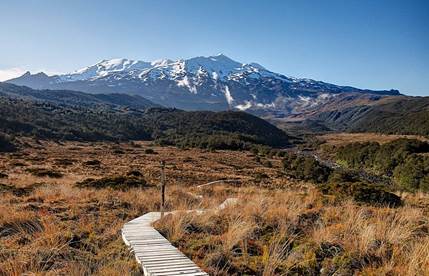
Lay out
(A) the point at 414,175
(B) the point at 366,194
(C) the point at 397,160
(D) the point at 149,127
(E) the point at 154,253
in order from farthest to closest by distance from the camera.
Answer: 1. (D) the point at 149,127
2. (C) the point at 397,160
3. (A) the point at 414,175
4. (B) the point at 366,194
5. (E) the point at 154,253

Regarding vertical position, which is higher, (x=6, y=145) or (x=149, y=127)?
(x=6, y=145)

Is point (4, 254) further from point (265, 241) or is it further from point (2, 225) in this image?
point (265, 241)

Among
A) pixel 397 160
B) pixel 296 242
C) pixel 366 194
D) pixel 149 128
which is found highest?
pixel 296 242

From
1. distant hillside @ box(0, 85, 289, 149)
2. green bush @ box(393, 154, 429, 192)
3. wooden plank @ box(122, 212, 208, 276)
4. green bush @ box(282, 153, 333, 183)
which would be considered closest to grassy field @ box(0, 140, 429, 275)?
wooden plank @ box(122, 212, 208, 276)

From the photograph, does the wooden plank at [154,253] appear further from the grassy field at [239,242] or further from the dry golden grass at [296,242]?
the dry golden grass at [296,242]

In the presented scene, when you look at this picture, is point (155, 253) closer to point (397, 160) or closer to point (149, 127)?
point (397, 160)

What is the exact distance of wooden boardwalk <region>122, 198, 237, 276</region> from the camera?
616cm

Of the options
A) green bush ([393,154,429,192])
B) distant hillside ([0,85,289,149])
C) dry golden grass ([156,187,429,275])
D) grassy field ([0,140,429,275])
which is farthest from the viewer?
distant hillside ([0,85,289,149])

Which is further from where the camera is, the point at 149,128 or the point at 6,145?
the point at 149,128

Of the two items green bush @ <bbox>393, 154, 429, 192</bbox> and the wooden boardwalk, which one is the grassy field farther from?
green bush @ <bbox>393, 154, 429, 192</bbox>

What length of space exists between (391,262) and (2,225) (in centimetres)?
834

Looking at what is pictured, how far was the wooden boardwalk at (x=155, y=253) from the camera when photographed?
6.16 metres

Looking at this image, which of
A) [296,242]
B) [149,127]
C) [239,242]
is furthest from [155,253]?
[149,127]

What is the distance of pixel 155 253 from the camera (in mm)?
7215
